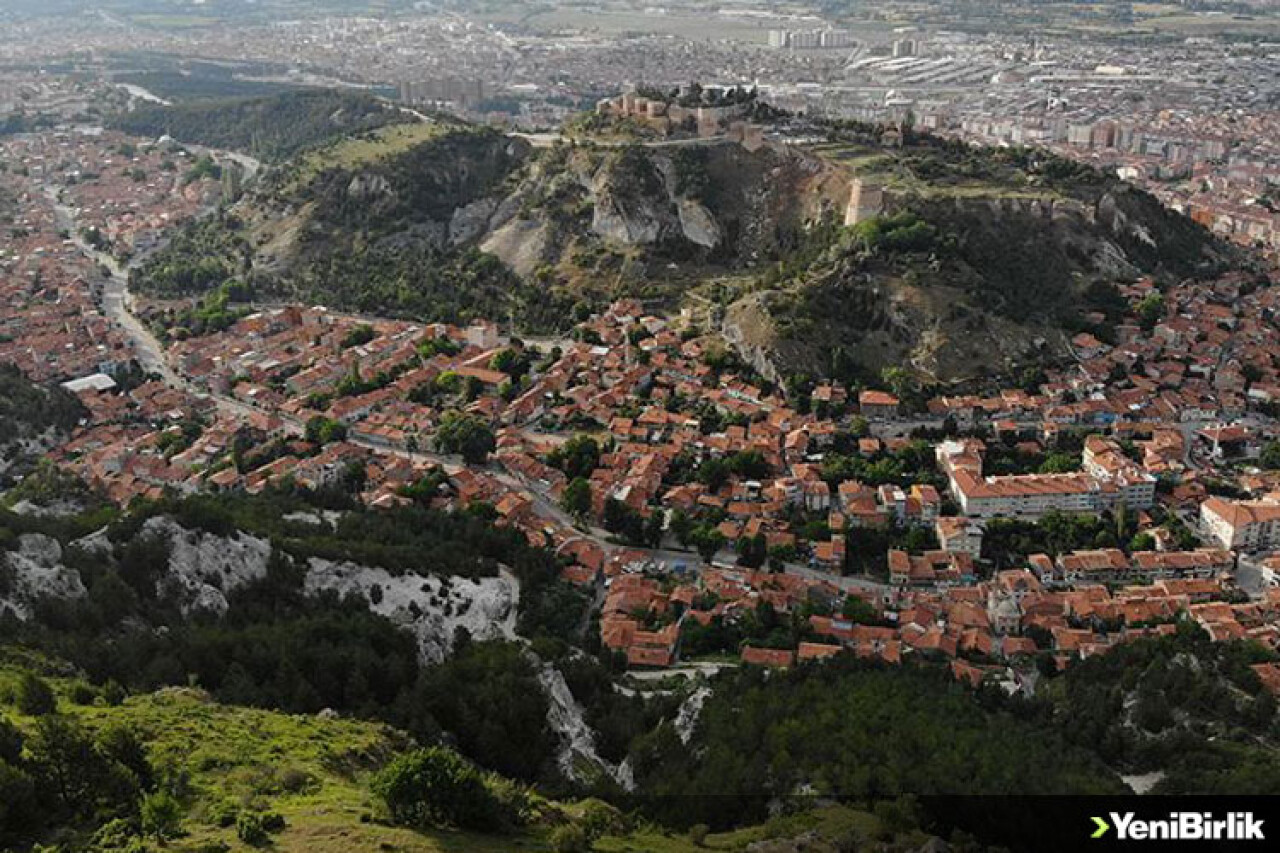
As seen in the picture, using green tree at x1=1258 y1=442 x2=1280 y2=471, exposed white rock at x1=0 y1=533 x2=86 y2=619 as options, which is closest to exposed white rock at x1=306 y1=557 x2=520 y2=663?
exposed white rock at x1=0 y1=533 x2=86 y2=619

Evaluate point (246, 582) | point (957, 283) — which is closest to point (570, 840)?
point (246, 582)

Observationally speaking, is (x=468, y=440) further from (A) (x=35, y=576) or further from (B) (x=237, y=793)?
(B) (x=237, y=793)

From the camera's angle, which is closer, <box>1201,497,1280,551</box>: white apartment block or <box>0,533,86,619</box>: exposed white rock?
<box>0,533,86,619</box>: exposed white rock

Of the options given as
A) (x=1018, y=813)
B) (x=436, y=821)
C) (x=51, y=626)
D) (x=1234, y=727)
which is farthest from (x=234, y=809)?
(x=1234, y=727)

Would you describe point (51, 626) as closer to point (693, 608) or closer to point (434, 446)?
point (693, 608)

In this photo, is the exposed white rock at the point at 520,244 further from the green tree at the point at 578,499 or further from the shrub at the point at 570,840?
the shrub at the point at 570,840

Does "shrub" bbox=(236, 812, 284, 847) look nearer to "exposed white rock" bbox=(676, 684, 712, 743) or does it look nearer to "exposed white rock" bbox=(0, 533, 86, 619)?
"exposed white rock" bbox=(676, 684, 712, 743)

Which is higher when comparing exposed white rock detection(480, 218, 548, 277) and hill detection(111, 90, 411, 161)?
hill detection(111, 90, 411, 161)
